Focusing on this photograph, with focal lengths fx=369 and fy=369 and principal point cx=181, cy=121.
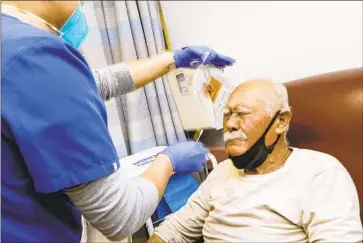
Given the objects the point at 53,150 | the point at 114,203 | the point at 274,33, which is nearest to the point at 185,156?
the point at 114,203

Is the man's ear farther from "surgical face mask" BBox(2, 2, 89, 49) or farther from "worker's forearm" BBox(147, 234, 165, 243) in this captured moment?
"surgical face mask" BBox(2, 2, 89, 49)

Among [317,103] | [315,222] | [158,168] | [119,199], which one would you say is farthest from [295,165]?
[119,199]

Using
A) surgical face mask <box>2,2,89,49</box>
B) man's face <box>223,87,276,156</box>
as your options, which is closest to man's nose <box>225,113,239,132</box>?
man's face <box>223,87,276,156</box>

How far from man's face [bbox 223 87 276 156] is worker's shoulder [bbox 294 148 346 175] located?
0.13 meters

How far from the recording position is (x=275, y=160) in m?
1.42

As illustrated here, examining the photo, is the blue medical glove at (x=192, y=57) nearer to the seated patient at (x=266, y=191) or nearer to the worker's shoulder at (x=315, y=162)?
the seated patient at (x=266, y=191)

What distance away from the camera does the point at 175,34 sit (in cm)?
234

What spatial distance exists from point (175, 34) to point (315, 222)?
1509mm

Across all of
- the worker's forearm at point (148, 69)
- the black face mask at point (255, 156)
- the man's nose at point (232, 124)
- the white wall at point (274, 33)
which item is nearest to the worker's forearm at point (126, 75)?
the worker's forearm at point (148, 69)

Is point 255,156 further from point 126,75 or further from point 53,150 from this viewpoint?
point 53,150

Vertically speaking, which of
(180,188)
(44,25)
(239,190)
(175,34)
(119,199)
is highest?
(44,25)

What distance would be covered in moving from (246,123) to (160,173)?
1.87 feet

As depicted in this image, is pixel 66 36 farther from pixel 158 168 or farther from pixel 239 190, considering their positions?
pixel 239 190

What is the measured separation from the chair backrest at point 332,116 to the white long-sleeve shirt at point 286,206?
165 mm
